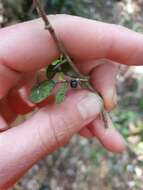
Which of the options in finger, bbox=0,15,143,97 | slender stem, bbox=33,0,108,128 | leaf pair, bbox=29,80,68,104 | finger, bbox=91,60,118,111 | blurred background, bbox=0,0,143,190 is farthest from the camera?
blurred background, bbox=0,0,143,190

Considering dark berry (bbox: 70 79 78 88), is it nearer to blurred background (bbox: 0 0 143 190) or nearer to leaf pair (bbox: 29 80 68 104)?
leaf pair (bbox: 29 80 68 104)

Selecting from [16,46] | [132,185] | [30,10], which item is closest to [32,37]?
[16,46]

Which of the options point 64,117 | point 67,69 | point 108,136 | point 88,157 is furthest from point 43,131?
point 88,157

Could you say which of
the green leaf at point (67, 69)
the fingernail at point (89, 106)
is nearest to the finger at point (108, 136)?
the fingernail at point (89, 106)

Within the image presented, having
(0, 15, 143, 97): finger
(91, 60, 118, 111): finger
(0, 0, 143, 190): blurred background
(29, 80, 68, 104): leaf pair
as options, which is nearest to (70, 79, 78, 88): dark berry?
(29, 80, 68, 104): leaf pair

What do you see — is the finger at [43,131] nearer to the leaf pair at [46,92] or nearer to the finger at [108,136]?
the leaf pair at [46,92]

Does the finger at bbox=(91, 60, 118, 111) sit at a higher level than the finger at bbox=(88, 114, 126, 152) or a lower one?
higher
